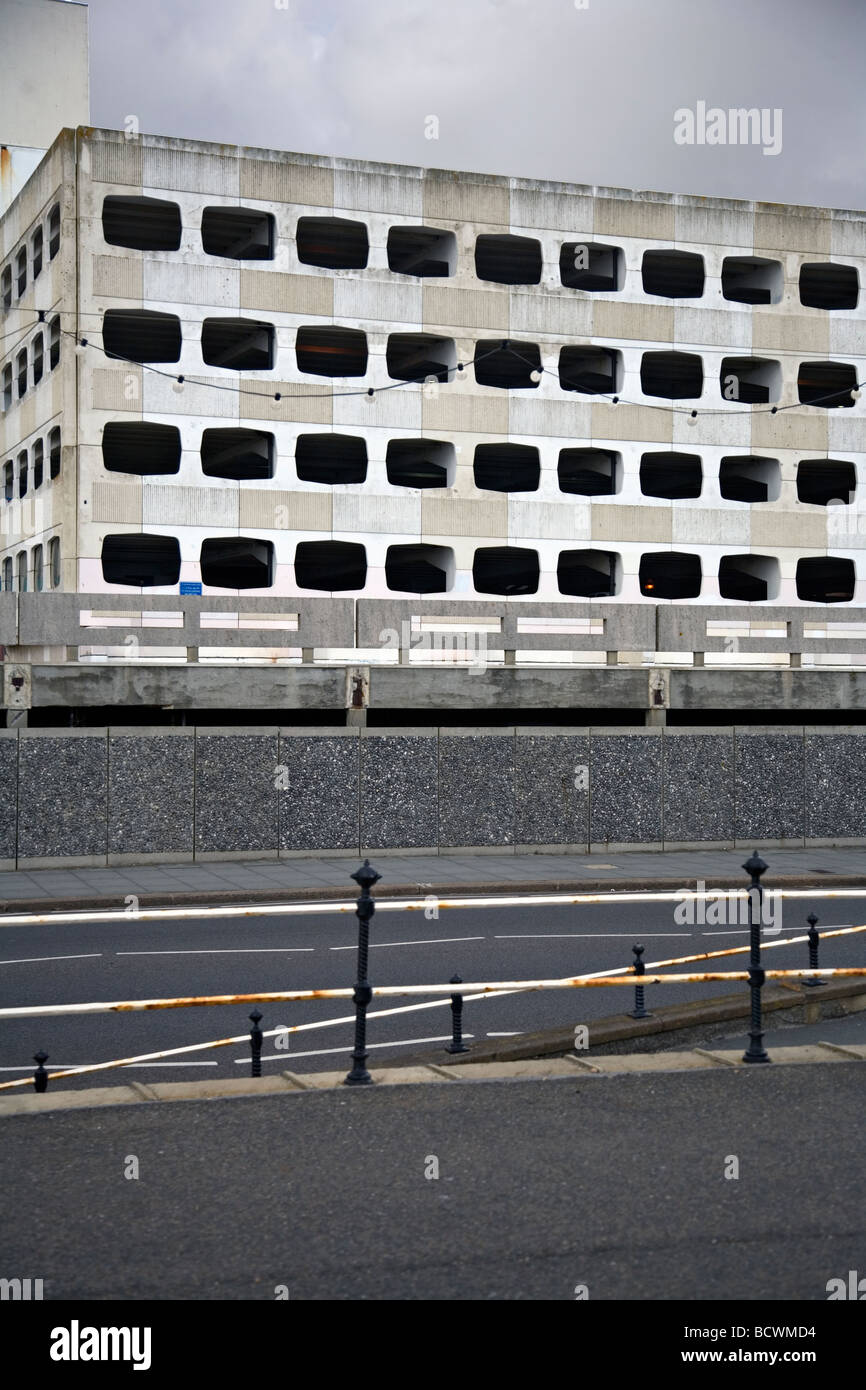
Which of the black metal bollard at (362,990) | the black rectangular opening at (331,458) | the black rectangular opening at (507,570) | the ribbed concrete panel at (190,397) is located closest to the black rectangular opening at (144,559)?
the ribbed concrete panel at (190,397)

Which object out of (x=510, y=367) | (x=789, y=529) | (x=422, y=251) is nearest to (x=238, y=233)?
(x=422, y=251)

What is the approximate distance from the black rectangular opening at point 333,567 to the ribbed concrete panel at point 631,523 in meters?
7.35

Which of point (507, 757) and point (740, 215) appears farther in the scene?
point (740, 215)

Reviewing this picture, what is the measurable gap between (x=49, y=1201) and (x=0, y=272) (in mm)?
43372

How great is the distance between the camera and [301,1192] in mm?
6312

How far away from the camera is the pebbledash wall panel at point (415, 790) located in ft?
73.5

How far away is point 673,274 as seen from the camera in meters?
44.2

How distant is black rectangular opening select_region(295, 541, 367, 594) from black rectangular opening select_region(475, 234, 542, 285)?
9.28m

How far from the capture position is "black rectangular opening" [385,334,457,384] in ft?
134

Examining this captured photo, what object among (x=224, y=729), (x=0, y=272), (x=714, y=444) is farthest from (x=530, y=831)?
(x=0, y=272)

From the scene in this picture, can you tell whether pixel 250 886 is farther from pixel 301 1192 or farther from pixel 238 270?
pixel 238 270

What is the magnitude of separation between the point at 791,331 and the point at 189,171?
19169 millimetres

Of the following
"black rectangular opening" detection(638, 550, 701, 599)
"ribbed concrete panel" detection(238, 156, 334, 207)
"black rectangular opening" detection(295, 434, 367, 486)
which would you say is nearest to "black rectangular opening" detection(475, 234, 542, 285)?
"ribbed concrete panel" detection(238, 156, 334, 207)

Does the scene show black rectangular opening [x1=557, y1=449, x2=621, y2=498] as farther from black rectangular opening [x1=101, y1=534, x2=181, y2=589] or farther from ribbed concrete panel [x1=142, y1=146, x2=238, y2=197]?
ribbed concrete panel [x1=142, y1=146, x2=238, y2=197]
